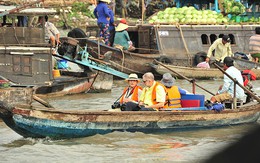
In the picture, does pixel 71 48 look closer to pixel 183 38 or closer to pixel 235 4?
pixel 183 38

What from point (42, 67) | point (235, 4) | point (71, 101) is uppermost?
point (235, 4)

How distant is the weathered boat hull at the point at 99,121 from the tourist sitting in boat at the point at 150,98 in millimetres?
118

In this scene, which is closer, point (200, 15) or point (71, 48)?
point (71, 48)

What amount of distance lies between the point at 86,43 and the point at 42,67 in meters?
3.26

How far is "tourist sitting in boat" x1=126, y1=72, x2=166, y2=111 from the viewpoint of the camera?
7426 millimetres

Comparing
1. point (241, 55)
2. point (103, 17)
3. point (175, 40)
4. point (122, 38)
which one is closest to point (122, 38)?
point (122, 38)

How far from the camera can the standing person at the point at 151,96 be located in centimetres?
743

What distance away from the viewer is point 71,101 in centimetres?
1195

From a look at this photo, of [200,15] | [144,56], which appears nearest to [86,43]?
[144,56]

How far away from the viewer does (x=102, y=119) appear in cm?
722

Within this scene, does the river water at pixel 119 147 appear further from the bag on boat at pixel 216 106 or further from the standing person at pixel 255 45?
the standing person at pixel 255 45

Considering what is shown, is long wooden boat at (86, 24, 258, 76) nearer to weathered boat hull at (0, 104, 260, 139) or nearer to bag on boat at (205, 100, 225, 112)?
bag on boat at (205, 100, 225, 112)

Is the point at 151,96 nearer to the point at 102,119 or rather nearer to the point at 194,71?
the point at 102,119

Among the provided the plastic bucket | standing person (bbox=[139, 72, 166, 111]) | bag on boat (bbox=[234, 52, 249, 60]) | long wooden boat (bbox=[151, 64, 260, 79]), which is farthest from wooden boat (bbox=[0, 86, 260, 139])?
bag on boat (bbox=[234, 52, 249, 60])
